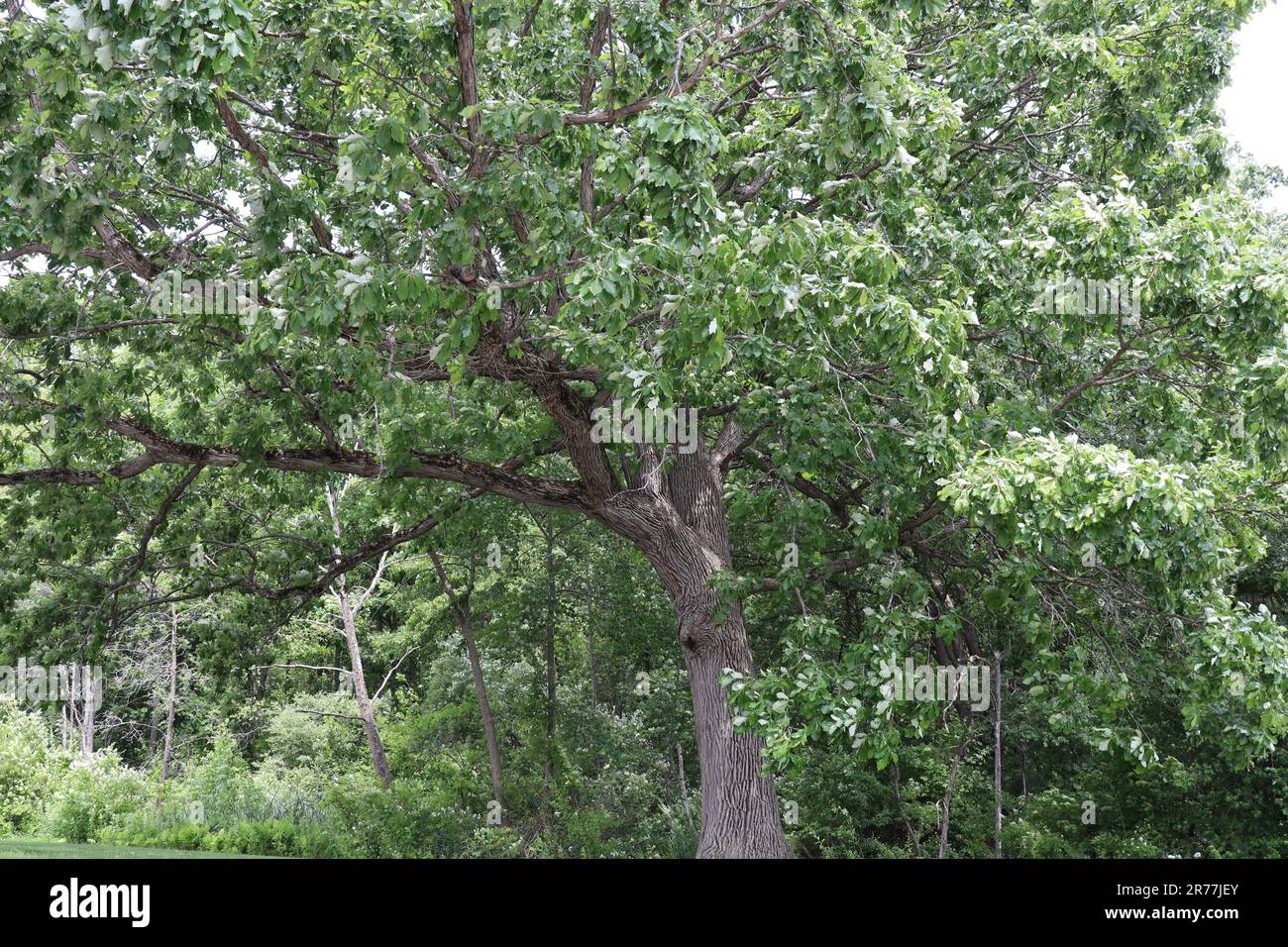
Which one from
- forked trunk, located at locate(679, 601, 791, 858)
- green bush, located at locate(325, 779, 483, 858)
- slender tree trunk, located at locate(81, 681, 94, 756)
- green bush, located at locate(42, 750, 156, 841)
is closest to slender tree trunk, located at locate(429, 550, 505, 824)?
green bush, located at locate(325, 779, 483, 858)

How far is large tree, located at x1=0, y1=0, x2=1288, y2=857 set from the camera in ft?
18.6

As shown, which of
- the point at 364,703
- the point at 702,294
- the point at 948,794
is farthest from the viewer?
the point at 364,703

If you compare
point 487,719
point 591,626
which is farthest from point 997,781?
point 487,719

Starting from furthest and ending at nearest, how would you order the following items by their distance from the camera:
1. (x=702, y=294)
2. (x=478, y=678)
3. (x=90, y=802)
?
(x=478, y=678), (x=90, y=802), (x=702, y=294)

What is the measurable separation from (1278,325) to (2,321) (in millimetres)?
8717

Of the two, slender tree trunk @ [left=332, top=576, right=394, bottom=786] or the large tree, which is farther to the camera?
slender tree trunk @ [left=332, top=576, right=394, bottom=786]

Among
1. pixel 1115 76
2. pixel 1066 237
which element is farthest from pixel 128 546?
pixel 1115 76

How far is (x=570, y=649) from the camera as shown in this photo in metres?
17.3

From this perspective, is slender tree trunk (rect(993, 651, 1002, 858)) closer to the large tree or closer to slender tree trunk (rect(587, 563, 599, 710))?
the large tree

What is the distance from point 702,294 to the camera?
5.91 meters

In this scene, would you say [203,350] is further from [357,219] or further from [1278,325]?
[1278,325]

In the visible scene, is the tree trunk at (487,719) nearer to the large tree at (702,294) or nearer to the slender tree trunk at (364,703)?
the slender tree trunk at (364,703)

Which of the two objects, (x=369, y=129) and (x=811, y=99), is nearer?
(x=369, y=129)

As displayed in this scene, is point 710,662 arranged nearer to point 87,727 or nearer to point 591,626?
point 591,626
